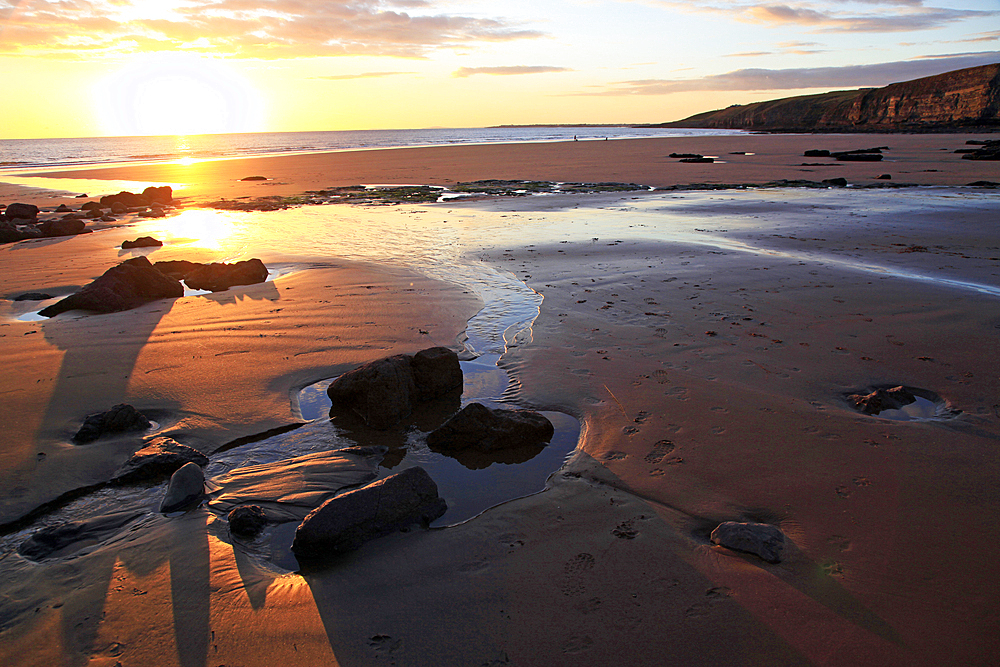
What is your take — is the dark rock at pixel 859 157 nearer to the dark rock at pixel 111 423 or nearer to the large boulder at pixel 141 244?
the large boulder at pixel 141 244

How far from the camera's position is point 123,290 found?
7289 millimetres

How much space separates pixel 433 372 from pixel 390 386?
1.56ft

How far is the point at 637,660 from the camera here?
2.42 metres

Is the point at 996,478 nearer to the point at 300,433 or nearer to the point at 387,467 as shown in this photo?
the point at 387,467

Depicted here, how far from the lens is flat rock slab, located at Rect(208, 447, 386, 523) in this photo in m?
3.52

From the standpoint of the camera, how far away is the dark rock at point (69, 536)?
10.1 feet

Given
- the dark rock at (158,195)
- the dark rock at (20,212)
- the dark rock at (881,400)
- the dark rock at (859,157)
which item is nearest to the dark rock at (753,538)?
the dark rock at (881,400)

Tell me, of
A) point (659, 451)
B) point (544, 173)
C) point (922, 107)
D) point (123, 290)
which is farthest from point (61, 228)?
point (922, 107)

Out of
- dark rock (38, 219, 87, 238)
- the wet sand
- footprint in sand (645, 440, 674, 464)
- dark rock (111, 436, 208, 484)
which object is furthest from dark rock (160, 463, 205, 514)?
the wet sand

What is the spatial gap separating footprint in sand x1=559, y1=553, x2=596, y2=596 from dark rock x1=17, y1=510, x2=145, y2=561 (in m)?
2.54

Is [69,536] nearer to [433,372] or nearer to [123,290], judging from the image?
[433,372]

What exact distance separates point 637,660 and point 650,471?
1.51m

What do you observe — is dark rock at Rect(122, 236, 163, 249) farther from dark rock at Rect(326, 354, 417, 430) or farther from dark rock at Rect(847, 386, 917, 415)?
dark rock at Rect(847, 386, 917, 415)

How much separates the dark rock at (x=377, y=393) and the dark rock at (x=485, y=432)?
437 millimetres
